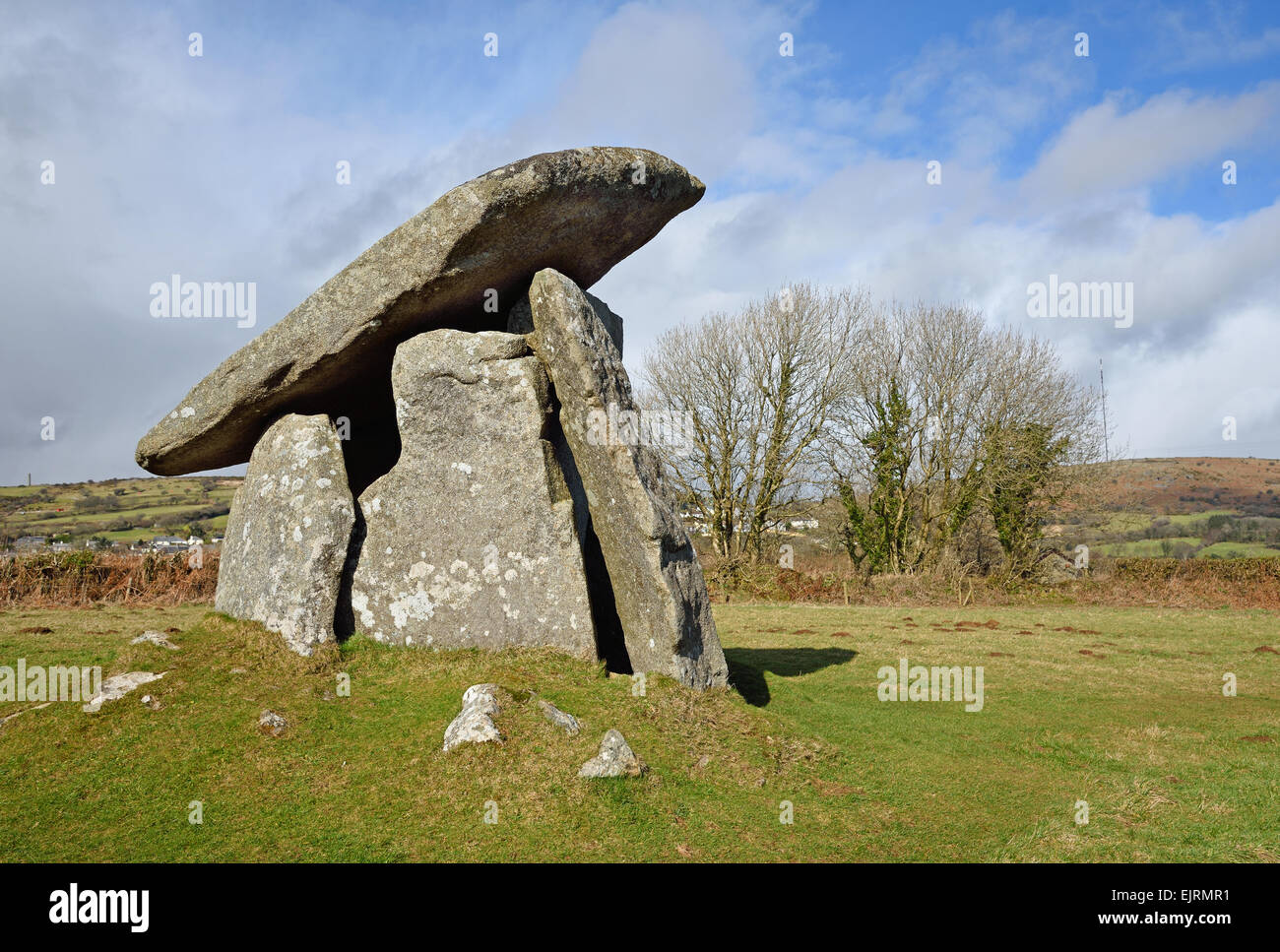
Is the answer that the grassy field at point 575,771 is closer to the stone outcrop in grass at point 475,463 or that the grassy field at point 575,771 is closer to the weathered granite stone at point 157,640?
the weathered granite stone at point 157,640

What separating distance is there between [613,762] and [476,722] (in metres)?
1.21

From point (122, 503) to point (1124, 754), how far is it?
156ft

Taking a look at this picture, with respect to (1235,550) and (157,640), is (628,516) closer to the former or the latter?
(157,640)

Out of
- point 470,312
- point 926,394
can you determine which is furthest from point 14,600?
point 926,394

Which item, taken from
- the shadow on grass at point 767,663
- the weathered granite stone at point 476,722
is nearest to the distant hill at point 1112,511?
the shadow on grass at point 767,663

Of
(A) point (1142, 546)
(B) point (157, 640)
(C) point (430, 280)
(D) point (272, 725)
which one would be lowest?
(A) point (1142, 546)

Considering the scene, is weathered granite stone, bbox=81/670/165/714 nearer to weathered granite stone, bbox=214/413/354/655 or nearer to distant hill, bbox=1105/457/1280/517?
weathered granite stone, bbox=214/413/354/655

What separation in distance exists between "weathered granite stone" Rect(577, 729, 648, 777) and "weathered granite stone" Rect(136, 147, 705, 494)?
16.5ft

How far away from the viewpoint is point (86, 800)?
6133 millimetres

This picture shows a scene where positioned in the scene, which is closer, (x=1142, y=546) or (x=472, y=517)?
(x=472, y=517)

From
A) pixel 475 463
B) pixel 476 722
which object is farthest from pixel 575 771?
pixel 475 463

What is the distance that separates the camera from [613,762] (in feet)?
21.4

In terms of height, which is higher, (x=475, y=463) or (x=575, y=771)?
(x=475, y=463)

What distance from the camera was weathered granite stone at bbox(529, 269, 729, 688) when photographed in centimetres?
817
